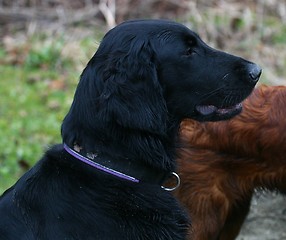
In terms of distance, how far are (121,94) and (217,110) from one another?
0.65 metres

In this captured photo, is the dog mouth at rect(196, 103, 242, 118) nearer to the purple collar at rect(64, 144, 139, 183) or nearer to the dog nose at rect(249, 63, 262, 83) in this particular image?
the dog nose at rect(249, 63, 262, 83)

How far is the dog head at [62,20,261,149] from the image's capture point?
12.3ft

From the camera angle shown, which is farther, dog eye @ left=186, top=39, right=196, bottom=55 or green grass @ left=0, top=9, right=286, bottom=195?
green grass @ left=0, top=9, right=286, bottom=195

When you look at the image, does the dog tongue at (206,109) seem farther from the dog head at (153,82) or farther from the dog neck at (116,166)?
the dog neck at (116,166)

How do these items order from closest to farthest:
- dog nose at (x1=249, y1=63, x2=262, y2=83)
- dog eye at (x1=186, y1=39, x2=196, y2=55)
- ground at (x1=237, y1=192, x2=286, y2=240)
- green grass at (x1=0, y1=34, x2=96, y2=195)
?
dog eye at (x1=186, y1=39, x2=196, y2=55) < dog nose at (x1=249, y1=63, x2=262, y2=83) < ground at (x1=237, y1=192, x2=286, y2=240) < green grass at (x1=0, y1=34, x2=96, y2=195)

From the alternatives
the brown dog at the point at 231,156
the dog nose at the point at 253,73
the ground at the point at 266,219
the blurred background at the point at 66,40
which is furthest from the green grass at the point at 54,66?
A: the dog nose at the point at 253,73

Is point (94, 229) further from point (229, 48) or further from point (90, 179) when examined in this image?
point (229, 48)

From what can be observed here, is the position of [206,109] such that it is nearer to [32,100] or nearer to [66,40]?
[32,100]

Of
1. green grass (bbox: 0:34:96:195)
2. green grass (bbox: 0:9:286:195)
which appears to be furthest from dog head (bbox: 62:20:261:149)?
green grass (bbox: 0:9:286:195)

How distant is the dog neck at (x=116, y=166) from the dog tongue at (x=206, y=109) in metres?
0.42

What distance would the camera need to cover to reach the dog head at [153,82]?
375 centimetres

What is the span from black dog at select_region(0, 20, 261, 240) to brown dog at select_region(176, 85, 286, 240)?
3.88 feet

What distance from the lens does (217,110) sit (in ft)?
13.6

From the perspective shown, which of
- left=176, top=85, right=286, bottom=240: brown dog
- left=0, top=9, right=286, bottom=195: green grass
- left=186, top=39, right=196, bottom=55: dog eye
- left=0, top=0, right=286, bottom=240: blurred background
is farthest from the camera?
left=0, top=0, right=286, bottom=240: blurred background
